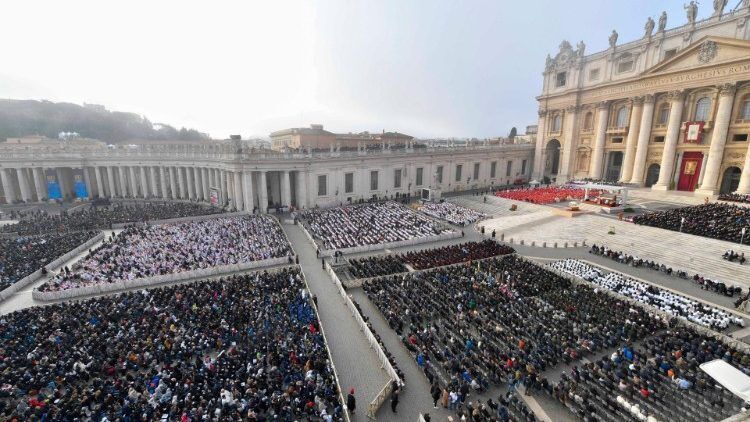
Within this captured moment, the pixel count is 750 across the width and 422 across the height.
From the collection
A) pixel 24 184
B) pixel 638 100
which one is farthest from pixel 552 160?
pixel 24 184

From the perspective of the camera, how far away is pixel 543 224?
117 ft

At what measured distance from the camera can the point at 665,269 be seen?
2369 cm

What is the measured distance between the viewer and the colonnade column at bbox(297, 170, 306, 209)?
4522 cm

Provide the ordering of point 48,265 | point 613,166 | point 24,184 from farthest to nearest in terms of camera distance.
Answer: point 613,166 < point 24,184 < point 48,265

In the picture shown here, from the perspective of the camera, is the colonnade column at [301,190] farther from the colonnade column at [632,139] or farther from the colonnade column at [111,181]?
the colonnade column at [632,139]

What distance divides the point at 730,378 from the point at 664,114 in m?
46.1

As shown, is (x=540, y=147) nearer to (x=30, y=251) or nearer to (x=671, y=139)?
(x=671, y=139)

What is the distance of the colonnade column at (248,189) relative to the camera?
4241 centimetres

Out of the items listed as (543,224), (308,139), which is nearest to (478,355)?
(543,224)

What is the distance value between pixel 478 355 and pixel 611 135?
50.6 m

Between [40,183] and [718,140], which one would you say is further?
[40,183]

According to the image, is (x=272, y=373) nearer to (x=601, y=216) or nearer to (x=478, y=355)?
(x=478, y=355)

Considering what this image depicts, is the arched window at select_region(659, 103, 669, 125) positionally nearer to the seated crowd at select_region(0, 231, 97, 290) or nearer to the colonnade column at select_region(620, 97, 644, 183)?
the colonnade column at select_region(620, 97, 644, 183)

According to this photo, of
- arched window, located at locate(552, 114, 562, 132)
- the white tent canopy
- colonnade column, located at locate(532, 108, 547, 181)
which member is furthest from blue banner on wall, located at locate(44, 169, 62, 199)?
arched window, located at locate(552, 114, 562, 132)
